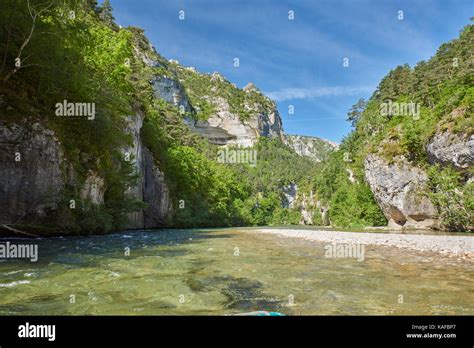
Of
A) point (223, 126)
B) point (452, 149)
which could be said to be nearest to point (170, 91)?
point (223, 126)

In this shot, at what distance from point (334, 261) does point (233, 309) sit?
7.26 meters

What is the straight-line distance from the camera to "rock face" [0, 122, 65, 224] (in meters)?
16.7

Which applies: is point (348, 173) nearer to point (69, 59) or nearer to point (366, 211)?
point (366, 211)

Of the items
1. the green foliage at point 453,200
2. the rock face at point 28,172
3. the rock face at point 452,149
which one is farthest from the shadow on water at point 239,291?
the rock face at point 452,149

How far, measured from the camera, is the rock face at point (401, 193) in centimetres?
4191

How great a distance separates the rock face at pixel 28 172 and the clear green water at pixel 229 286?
6.77 m

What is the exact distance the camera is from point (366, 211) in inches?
2314

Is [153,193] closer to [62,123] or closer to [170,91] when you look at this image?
[62,123]

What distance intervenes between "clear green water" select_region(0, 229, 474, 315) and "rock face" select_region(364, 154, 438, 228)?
33.9 metres

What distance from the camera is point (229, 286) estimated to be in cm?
788

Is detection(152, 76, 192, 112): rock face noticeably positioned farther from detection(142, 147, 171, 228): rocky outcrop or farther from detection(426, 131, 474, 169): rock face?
detection(426, 131, 474, 169): rock face

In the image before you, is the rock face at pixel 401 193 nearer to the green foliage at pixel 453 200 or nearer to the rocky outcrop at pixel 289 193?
the green foliage at pixel 453 200

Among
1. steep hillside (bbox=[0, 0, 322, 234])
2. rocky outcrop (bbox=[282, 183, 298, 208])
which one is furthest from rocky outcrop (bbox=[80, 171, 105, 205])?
rocky outcrop (bbox=[282, 183, 298, 208])
